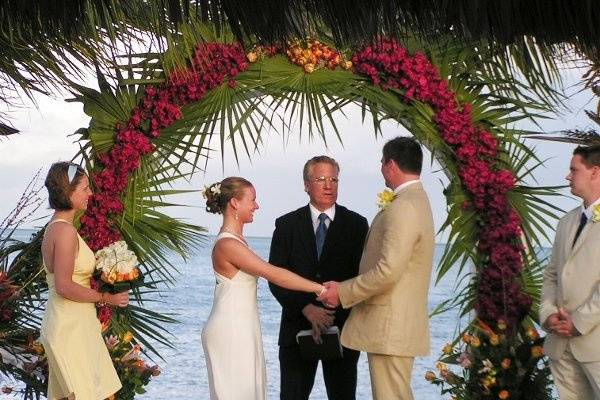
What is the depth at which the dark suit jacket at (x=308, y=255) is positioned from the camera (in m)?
7.19

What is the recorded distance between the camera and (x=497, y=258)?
8.20 m

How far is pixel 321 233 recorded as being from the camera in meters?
7.25

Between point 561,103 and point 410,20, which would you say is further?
point 561,103

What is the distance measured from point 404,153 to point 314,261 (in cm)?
110

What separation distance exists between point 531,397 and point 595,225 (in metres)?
1.97

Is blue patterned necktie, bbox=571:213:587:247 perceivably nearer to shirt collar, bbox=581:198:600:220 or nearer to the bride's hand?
shirt collar, bbox=581:198:600:220

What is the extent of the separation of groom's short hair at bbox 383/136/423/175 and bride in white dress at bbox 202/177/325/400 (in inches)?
31.8

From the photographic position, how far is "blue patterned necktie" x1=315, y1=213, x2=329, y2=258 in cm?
723

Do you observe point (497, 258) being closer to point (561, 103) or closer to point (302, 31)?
point (561, 103)

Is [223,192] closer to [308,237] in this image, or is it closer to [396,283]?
[308,237]

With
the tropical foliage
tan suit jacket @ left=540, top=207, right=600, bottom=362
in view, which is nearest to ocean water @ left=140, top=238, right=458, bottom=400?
the tropical foliage

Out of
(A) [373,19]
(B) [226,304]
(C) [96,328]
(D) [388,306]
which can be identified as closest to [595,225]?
(D) [388,306]

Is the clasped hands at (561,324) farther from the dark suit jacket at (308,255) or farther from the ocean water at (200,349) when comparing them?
the ocean water at (200,349)

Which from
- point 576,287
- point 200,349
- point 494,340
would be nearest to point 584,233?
point 576,287
